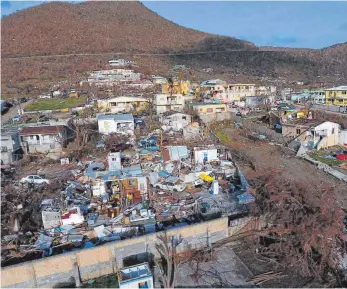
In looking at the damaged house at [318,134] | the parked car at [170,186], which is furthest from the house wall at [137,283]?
the damaged house at [318,134]

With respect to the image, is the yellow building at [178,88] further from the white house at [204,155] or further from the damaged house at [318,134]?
the white house at [204,155]

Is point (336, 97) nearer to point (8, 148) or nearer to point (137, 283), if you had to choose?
point (8, 148)

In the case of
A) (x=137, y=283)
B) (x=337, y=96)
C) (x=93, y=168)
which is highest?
(x=337, y=96)

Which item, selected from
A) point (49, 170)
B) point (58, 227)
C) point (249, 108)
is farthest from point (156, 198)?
point (249, 108)

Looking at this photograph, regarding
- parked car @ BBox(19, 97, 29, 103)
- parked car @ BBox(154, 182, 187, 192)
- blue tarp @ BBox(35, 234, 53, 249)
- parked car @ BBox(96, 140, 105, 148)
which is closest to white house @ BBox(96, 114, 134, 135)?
parked car @ BBox(96, 140, 105, 148)

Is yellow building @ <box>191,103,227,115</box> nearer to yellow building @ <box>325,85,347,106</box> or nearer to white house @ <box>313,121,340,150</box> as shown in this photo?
white house @ <box>313,121,340,150</box>

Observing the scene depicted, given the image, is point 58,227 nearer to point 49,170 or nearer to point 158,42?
point 49,170

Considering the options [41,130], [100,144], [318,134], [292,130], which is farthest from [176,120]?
[318,134]
